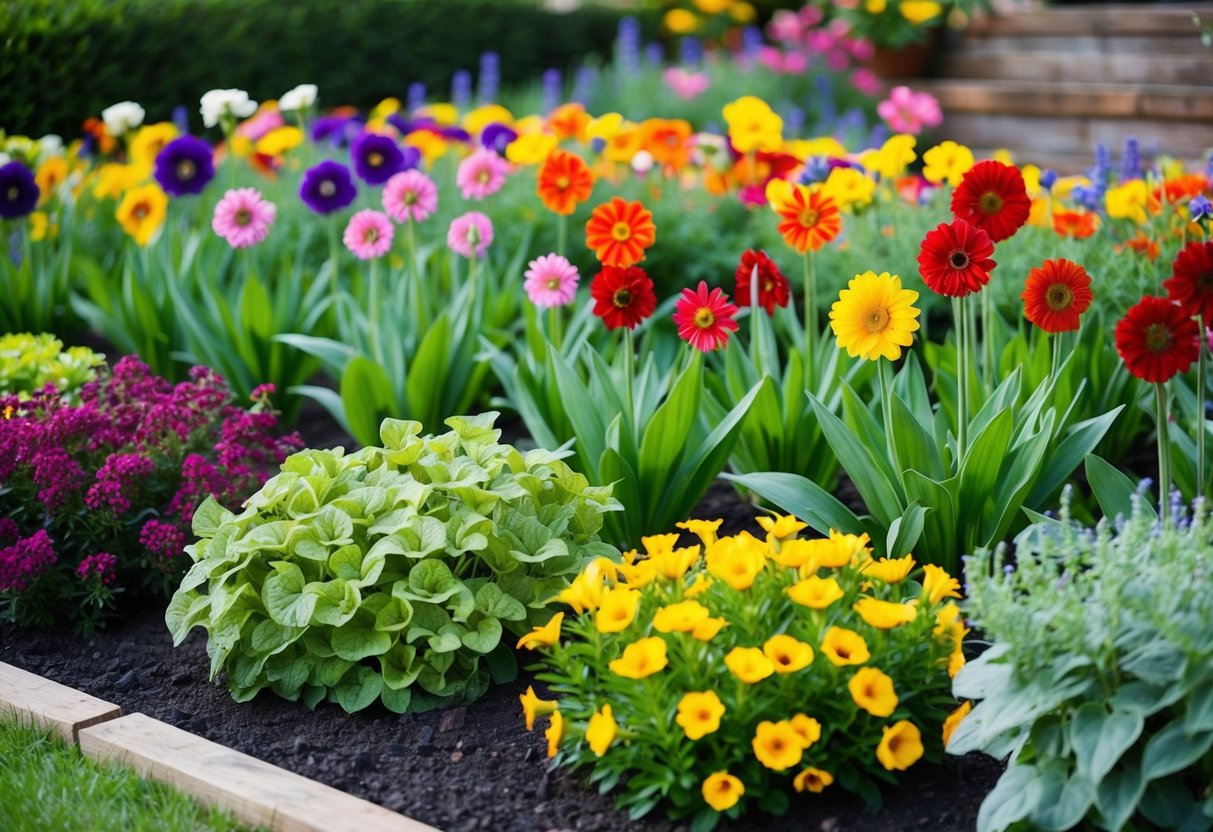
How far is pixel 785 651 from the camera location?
2.01m

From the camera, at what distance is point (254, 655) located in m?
2.51

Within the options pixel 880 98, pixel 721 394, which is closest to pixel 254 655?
pixel 721 394

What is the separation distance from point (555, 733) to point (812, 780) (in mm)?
426

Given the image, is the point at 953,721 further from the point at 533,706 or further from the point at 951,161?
the point at 951,161

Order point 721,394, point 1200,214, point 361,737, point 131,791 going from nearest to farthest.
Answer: point 131,791 → point 361,737 → point 1200,214 → point 721,394

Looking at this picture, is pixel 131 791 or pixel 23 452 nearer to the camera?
pixel 131 791

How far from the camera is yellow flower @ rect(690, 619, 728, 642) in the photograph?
1.98m

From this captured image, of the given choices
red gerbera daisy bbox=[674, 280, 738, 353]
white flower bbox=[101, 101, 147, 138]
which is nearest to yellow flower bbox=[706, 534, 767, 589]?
red gerbera daisy bbox=[674, 280, 738, 353]

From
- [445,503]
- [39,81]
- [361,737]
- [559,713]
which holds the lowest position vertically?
[361,737]

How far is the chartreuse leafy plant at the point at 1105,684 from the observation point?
5.80 ft

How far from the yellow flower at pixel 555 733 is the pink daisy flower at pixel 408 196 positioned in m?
1.85

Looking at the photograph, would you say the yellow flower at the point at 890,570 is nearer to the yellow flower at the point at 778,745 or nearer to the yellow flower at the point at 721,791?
the yellow flower at the point at 778,745

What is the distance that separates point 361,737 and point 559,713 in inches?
18.8

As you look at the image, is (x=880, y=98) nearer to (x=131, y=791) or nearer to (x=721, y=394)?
(x=721, y=394)
